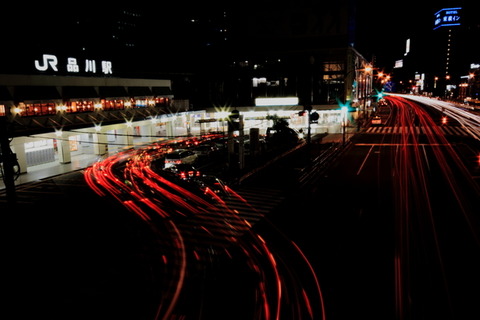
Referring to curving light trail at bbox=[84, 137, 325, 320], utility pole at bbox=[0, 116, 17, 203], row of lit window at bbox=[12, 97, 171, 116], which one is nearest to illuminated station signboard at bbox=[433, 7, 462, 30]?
row of lit window at bbox=[12, 97, 171, 116]

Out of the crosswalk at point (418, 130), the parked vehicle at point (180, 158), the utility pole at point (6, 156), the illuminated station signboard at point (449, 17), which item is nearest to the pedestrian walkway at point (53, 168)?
the parked vehicle at point (180, 158)

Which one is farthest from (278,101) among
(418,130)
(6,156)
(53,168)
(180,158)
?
(6,156)

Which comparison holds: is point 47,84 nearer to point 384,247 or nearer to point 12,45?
point 12,45

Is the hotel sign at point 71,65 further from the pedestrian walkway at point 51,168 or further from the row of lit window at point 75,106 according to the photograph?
the pedestrian walkway at point 51,168

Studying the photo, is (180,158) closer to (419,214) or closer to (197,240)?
(197,240)

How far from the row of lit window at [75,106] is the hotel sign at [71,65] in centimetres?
271

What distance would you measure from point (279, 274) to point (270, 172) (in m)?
14.8

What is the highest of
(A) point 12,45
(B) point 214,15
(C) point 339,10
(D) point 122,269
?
(B) point 214,15

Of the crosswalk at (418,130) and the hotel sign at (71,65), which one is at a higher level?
the hotel sign at (71,65)

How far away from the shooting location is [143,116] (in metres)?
38.9

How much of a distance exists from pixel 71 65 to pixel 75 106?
11.4 feet

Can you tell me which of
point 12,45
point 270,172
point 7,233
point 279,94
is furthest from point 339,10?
point 7,233

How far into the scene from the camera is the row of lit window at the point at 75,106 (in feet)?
84.3

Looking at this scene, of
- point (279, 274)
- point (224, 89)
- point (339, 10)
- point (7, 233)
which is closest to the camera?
point (279, 274)
